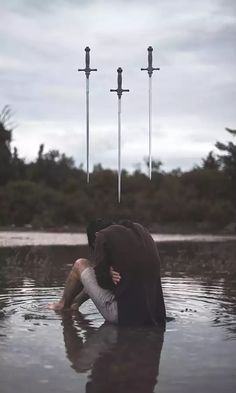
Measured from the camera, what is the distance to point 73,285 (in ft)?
22.7

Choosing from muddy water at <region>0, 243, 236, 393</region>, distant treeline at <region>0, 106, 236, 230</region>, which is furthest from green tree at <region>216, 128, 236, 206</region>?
muddy water at <region>0, 243, 236, 393</region>

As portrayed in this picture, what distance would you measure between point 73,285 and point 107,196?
43690 mm

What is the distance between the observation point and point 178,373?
14.9 feet

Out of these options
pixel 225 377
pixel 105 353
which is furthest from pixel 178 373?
pixel 105 353

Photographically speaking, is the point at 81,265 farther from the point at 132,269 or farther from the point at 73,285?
the point at 132,269

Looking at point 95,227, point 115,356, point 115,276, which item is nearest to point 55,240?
point 95,227

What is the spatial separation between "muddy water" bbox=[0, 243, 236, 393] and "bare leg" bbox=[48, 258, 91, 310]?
171 mm

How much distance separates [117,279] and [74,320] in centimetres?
80

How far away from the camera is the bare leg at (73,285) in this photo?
266 inches

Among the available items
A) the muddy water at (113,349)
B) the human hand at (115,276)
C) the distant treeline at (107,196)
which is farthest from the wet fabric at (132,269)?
the distant treeline at (107,196)

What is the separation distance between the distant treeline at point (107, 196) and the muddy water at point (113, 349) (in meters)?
36.3

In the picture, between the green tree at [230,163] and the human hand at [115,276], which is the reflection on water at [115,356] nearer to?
the human hand at [115,276]

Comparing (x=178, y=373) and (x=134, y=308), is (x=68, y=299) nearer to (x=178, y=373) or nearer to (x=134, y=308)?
(x=134, y=308)

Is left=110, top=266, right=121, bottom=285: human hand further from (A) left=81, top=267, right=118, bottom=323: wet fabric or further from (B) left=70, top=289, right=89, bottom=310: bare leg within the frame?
(B) left=70, top=289, right=89, bottom=310: bare leg
